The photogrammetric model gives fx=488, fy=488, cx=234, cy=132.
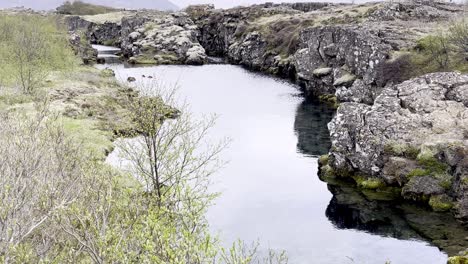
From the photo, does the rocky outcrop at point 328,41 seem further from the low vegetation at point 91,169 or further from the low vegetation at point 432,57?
the low vegetation at point 91,169

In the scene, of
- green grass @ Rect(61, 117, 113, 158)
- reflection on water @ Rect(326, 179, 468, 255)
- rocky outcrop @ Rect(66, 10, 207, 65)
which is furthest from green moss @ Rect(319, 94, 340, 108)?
rocky outcrop @ Rect(66, 10, 207, 65)

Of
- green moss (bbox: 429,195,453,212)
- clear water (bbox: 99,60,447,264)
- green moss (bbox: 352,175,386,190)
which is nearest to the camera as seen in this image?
clear water (bbox: 99,60,447,264)

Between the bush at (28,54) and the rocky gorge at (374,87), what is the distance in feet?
135

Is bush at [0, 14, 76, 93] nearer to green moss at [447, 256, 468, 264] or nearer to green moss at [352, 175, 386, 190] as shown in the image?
green moss at [352, 175, 386, 190]

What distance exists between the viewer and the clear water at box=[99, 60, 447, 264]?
34.9 metres

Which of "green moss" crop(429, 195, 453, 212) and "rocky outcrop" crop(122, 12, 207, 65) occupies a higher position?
"rocky outcrop" crop(122, 12, 207, 65)

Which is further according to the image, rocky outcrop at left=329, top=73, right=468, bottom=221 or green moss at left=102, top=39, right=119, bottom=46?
green moss at left=102, top=39, right=119, bottom=46

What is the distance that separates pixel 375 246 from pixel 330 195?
10.4 m

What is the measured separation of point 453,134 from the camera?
44750 millimetres

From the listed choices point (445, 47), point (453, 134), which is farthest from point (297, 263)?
point (445, 47)

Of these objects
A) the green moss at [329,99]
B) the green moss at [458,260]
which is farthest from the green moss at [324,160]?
the green moss at [329,99]

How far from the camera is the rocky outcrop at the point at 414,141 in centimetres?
4222

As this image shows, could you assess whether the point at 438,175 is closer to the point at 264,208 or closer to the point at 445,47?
the point at 264,208

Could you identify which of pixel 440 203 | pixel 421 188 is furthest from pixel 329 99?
pixel 440 203
